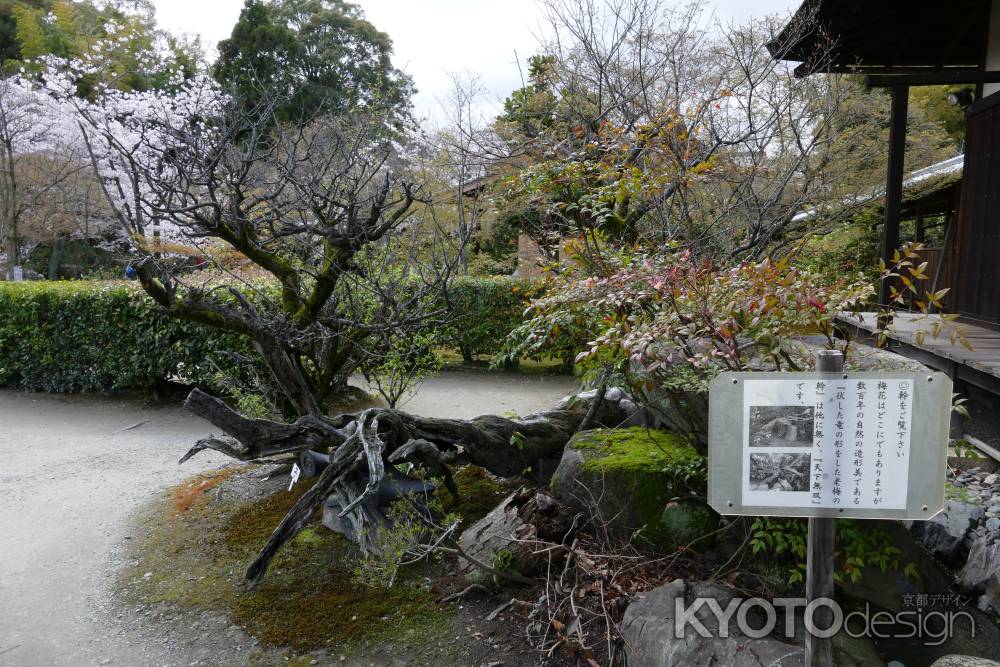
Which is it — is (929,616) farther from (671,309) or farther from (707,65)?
(707,65)

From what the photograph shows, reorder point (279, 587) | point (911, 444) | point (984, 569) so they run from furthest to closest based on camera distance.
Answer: point (279, 587) → point (984, 569) → point (911, 444)

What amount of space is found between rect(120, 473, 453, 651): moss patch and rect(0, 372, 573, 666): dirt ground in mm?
134

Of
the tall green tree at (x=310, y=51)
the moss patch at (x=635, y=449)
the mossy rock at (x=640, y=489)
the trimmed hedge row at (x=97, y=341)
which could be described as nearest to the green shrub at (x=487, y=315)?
the trimmed hedge row at (x=97, y=341)

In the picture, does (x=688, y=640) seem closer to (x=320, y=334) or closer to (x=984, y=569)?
(x=984, y=569)

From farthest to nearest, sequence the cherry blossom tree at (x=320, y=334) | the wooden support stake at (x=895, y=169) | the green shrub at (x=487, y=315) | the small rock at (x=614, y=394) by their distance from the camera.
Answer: the green shrub at (x=487, y=315) < the wooden support stake at (x=895, y=169) < the small rock at (x=614, y=394) < the cherry blossom tree at (x=320, y=334)

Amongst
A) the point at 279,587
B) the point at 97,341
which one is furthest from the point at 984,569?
the point at 97,341

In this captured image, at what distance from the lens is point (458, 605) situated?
366 centimetres

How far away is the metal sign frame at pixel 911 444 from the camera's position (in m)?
2.08

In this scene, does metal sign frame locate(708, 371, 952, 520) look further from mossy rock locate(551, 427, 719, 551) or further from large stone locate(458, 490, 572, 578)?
large stone locate(458, 490, 572, 578)

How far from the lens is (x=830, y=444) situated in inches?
83.7

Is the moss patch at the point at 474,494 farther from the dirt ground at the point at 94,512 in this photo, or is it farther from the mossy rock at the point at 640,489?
the dirt ground at the point at 94,512

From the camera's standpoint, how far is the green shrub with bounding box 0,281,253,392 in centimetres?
831

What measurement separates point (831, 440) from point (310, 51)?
75.8 feet

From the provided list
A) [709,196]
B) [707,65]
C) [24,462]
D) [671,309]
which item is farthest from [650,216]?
[24,462]
